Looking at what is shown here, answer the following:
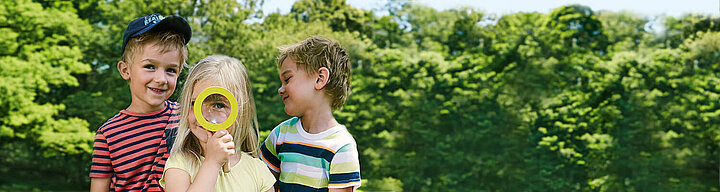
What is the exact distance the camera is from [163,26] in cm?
216

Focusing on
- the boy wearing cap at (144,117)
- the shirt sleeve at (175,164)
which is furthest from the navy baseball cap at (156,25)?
the shirt sleeve at (175,164)

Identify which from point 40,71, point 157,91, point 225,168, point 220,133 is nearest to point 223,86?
point 220,133

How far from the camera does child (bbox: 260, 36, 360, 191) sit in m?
2.10

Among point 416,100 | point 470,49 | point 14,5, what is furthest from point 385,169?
point 14,5

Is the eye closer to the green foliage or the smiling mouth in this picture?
the smiling mouth

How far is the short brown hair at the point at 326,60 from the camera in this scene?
7.14 feet

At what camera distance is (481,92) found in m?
11.8

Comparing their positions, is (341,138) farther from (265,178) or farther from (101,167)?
(101,167)

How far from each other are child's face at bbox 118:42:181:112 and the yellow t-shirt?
38 centimetres

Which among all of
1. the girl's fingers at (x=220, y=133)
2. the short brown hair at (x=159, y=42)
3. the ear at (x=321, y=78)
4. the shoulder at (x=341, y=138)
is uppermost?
the short brown hair at (x=159, y=42)

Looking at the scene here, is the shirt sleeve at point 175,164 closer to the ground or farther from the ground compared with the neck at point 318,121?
closer to the ground

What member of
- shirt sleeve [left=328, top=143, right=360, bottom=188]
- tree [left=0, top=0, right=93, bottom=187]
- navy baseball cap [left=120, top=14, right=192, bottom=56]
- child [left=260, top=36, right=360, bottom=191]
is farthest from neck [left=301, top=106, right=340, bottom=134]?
tree [left=0, top=0, right=93, bottom=187]

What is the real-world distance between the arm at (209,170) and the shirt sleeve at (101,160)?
1.24 feet

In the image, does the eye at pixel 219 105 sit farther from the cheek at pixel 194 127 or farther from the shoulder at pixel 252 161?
Answer: the shoulder at pixel 252 161
